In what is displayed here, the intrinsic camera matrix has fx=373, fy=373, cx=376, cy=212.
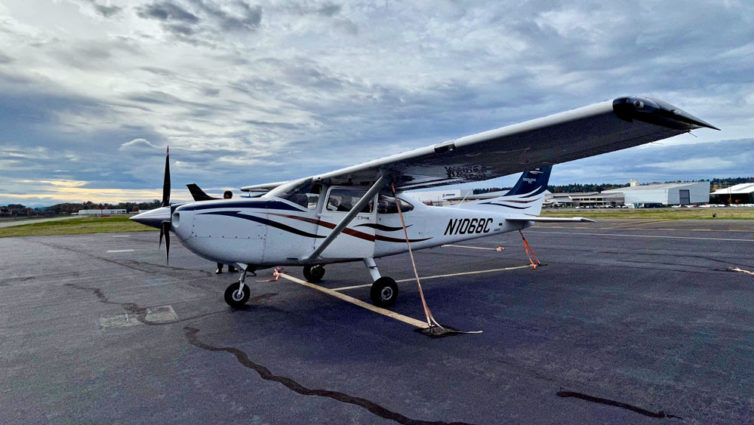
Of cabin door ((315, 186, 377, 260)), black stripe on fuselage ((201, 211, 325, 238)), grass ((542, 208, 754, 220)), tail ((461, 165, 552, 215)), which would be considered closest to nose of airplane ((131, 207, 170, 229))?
black stripe on fuselage ((201, 211, 325, 238))

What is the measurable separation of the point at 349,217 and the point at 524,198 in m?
6.50

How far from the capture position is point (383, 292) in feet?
21.2

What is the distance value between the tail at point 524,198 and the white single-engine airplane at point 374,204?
2691 millimetres

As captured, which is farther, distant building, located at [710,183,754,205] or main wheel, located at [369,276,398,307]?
distant building, located at [710,183,754,205]

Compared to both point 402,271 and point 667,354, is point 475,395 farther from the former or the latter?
point 402,271

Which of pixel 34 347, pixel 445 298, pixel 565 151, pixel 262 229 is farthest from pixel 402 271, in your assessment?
pixel 34 347

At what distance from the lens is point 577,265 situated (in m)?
10.6

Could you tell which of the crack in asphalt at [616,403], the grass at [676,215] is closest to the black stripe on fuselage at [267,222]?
the crack in asphalt at [616,403]

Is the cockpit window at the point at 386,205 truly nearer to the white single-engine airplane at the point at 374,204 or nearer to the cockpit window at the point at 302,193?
the white single-engine airplane at the point at 374,204

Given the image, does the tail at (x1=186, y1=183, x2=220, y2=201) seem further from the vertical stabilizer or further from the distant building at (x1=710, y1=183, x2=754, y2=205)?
the distant building at (x1=710, y1=183, x2=754, y2=205)

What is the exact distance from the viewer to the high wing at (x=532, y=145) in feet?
12.4

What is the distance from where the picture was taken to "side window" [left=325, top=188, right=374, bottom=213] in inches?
274

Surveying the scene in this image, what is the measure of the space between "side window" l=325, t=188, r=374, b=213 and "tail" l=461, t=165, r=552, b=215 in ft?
13.6

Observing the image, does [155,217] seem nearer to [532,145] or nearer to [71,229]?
[532,145]
